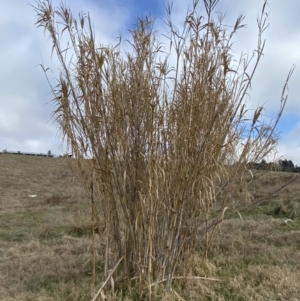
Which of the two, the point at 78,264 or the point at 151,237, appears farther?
the point at 78,264

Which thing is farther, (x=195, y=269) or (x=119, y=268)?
(x=195, y=269)

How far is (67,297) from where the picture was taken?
3225 mm

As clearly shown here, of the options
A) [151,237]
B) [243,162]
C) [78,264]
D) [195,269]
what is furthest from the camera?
[78,264]

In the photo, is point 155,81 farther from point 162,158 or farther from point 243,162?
point 243,162

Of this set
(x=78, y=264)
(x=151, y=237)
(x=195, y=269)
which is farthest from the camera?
(x=78, y=264)

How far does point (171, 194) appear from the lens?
3.13m

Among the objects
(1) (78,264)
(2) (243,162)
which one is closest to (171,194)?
(2) (243,162)

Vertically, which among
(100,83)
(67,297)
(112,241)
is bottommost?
(67,297)

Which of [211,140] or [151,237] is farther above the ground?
[211,140]

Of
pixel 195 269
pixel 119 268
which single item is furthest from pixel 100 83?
pixel 195 269

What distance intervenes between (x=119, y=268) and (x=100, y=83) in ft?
5.58

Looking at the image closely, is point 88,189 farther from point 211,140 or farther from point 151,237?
point 211,140

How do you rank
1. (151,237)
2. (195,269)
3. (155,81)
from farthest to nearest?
1. (195,269)
2. (155,81)
3. (151,237)

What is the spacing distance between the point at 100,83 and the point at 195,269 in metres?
2.10
